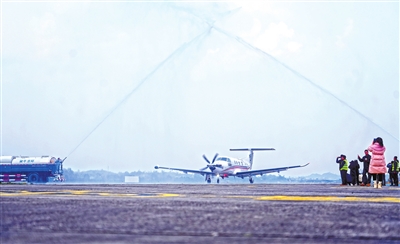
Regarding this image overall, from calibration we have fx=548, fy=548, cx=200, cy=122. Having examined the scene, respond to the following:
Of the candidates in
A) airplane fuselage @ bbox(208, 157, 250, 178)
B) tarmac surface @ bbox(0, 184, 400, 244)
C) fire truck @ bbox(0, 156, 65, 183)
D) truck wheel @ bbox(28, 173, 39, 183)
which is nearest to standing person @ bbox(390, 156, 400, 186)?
tarmac surface @ bbox(0, 184, 400, 244)

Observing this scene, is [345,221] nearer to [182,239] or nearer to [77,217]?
[182,239]

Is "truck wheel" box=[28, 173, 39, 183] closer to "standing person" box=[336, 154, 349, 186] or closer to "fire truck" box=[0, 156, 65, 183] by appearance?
"fire truck" box=[0, 156, 65, 183]

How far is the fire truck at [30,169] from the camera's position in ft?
178

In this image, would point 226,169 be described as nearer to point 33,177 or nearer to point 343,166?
point 33,177

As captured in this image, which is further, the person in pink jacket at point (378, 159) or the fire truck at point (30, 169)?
the fire truck at point (30, 169)

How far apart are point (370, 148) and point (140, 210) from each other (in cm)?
1252

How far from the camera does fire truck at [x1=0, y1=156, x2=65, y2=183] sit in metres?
54.2

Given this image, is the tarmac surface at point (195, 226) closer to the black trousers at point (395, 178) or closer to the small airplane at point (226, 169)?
the black trousers at point (395, 178)

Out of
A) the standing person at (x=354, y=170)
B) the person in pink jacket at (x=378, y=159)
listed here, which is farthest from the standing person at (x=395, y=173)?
the person in pink jacket at (x=378, y=159)

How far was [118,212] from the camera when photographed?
5828mm

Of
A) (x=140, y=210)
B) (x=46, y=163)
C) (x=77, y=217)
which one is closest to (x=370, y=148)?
(x=140, y=210)

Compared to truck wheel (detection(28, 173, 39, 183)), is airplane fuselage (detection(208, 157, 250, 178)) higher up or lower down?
higher up

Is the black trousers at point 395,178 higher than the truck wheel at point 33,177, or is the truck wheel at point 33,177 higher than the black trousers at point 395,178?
the truck wheel at point 33,177

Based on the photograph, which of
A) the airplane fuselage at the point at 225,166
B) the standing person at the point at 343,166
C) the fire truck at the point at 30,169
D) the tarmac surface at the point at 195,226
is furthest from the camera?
the airplane fuselage at the point at 225,166
